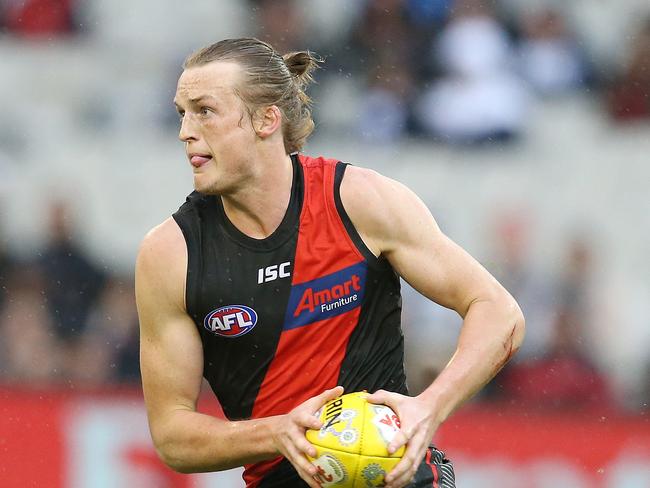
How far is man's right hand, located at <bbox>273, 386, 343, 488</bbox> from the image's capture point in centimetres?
471

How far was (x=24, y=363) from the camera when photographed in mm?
10945

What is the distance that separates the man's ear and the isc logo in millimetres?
536

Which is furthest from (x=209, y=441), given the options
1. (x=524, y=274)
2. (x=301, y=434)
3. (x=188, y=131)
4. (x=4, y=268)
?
(x=4, y=268)

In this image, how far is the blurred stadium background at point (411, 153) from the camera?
1105 cm

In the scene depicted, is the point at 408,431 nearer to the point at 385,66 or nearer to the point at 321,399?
the point at 321,399

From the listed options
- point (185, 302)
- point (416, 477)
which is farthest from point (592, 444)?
point (185, 302)

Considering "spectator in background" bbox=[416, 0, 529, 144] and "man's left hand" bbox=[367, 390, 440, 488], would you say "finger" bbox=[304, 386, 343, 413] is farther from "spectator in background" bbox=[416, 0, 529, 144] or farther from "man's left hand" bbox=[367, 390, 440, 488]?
"spectator in background" bbox=[416, 0, 529, 144]

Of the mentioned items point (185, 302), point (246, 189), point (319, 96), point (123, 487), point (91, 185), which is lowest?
point (123, 487)

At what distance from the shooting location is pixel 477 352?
17.0 ft

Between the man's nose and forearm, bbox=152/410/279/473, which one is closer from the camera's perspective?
forearm, bbox=152/410/279/473

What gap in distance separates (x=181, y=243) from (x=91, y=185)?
293 inches

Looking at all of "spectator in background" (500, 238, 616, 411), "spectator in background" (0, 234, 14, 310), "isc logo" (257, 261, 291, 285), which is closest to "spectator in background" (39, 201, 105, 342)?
"spectator in background" (0, 234, 14, 310)

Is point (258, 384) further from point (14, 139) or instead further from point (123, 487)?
point (14, 139)

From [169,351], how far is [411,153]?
7.23m
